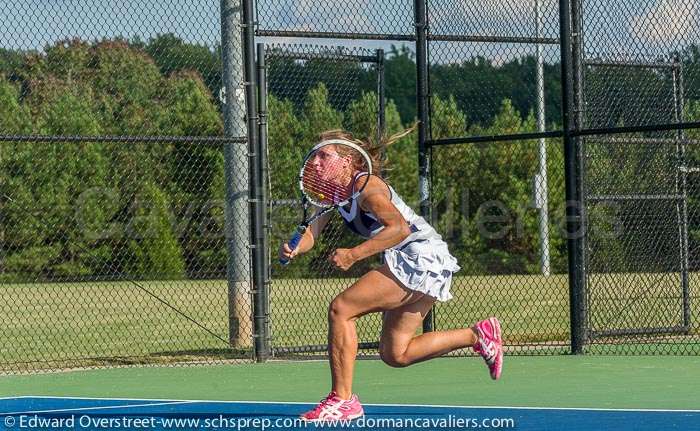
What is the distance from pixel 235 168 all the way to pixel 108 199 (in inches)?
638

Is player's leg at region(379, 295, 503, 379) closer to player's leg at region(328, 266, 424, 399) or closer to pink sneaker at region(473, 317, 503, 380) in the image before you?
pink sneaker at region(473, 317, 503, 380)

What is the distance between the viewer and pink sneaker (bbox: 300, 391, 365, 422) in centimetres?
751

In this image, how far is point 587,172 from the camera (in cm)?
1241

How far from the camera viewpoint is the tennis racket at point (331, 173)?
772 centimetres

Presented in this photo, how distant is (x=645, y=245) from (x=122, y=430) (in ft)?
23.3

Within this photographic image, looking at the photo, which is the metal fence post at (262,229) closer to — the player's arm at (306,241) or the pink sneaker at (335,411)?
the player's arm at (306,241)

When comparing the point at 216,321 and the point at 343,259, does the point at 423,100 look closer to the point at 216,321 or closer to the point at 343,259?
the point at 343,259

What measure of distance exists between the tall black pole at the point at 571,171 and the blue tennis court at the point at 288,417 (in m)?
3.61

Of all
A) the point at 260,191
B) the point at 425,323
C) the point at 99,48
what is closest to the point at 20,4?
the point at 260,191

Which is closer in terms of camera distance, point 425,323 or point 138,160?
point 425,323

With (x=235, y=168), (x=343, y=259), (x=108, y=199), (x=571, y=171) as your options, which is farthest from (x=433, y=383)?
(x=108, y=199)

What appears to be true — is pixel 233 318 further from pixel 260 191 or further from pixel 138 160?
pixel 138 160

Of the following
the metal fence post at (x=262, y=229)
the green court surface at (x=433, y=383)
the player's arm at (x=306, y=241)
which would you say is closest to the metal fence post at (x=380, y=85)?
the metal fence post at (x=262, y=229)

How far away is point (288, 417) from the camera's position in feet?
26.3
